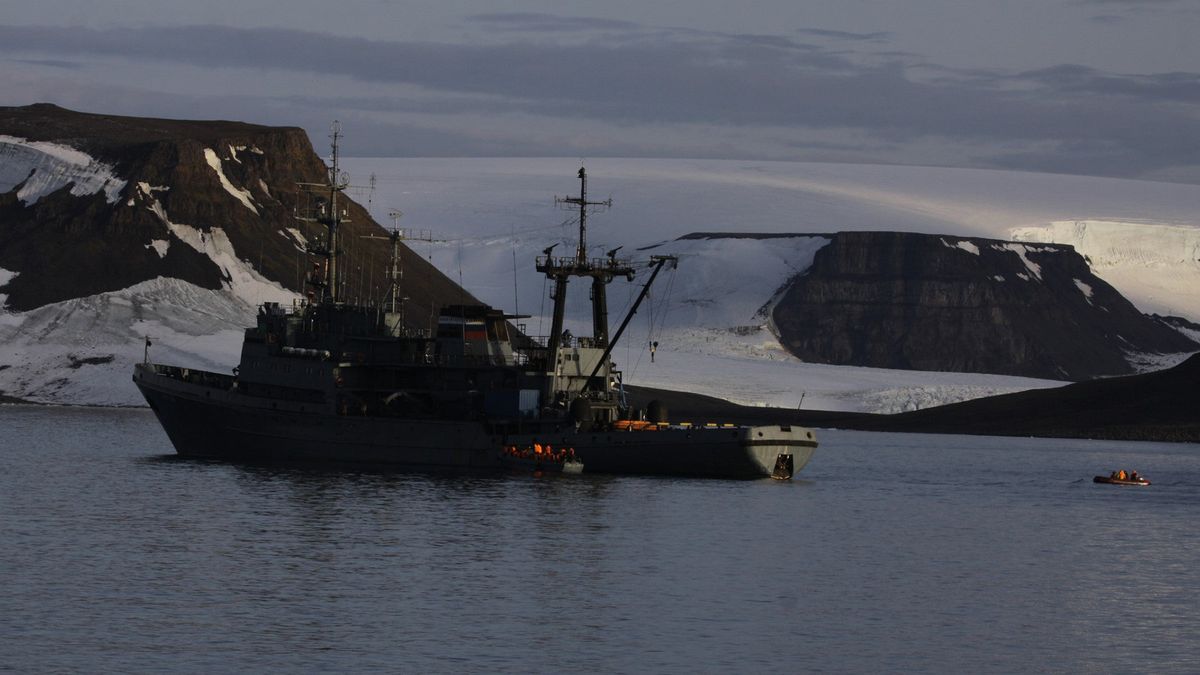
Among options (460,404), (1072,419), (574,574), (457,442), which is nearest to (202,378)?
(460,404)

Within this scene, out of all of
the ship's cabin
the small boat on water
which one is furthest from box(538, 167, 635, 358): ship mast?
the small boat on water

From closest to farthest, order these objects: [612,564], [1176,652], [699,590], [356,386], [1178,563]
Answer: [1176,652], [699,590], [612,564], [1178,563], [356,386]

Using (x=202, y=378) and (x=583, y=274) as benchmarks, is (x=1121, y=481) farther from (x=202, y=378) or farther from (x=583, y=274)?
(x=202, y=378)

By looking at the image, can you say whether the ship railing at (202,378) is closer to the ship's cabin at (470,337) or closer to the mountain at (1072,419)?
the ship's cabin at (470,337)

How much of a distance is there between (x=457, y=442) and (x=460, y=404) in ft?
7.84

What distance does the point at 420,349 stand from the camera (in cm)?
9588

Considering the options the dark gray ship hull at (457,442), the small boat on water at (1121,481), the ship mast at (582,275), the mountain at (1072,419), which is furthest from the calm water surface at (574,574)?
the mountain at (1072,419)

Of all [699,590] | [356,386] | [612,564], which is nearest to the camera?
[699,590]

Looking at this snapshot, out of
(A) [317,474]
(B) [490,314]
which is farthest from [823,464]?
(A) [317,474]

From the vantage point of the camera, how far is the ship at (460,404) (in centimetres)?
9056

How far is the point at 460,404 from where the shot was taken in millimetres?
94312

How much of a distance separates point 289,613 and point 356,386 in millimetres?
48831

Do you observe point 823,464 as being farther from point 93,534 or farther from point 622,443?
point 93,534

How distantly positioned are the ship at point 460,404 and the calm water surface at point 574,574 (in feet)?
7.28
